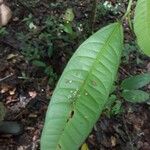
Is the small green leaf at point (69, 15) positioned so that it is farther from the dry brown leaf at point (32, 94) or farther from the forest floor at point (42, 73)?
the dry brown leaf at point (32, 94)

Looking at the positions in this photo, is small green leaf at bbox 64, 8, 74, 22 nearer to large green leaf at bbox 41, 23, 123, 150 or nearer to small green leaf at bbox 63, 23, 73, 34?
small green leaf at bbox 63, 23, 73, 34

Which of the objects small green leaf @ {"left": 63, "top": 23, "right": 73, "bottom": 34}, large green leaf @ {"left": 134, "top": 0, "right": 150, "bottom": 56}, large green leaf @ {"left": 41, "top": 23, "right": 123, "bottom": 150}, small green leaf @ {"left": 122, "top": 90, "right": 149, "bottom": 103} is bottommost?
small green leaf @ {"left": 122, "top": 90, "right": 149, "bottom": 103}

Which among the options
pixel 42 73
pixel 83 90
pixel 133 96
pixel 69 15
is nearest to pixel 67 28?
pixel 69 15

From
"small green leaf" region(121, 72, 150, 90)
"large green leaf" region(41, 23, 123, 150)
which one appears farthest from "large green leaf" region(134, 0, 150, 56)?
"small green leaf" region(121, 72, 150, 90)

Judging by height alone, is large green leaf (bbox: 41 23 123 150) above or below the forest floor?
above

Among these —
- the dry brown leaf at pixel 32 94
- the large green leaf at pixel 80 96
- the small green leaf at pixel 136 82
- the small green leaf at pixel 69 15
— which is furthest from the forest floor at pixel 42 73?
the large green leaf at pixel 80 96

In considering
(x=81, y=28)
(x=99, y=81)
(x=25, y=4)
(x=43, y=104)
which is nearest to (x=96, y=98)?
(x=99, y=81)

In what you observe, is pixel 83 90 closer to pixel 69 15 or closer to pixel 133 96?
pixel 133 96

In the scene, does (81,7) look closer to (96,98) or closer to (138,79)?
(138,79)
